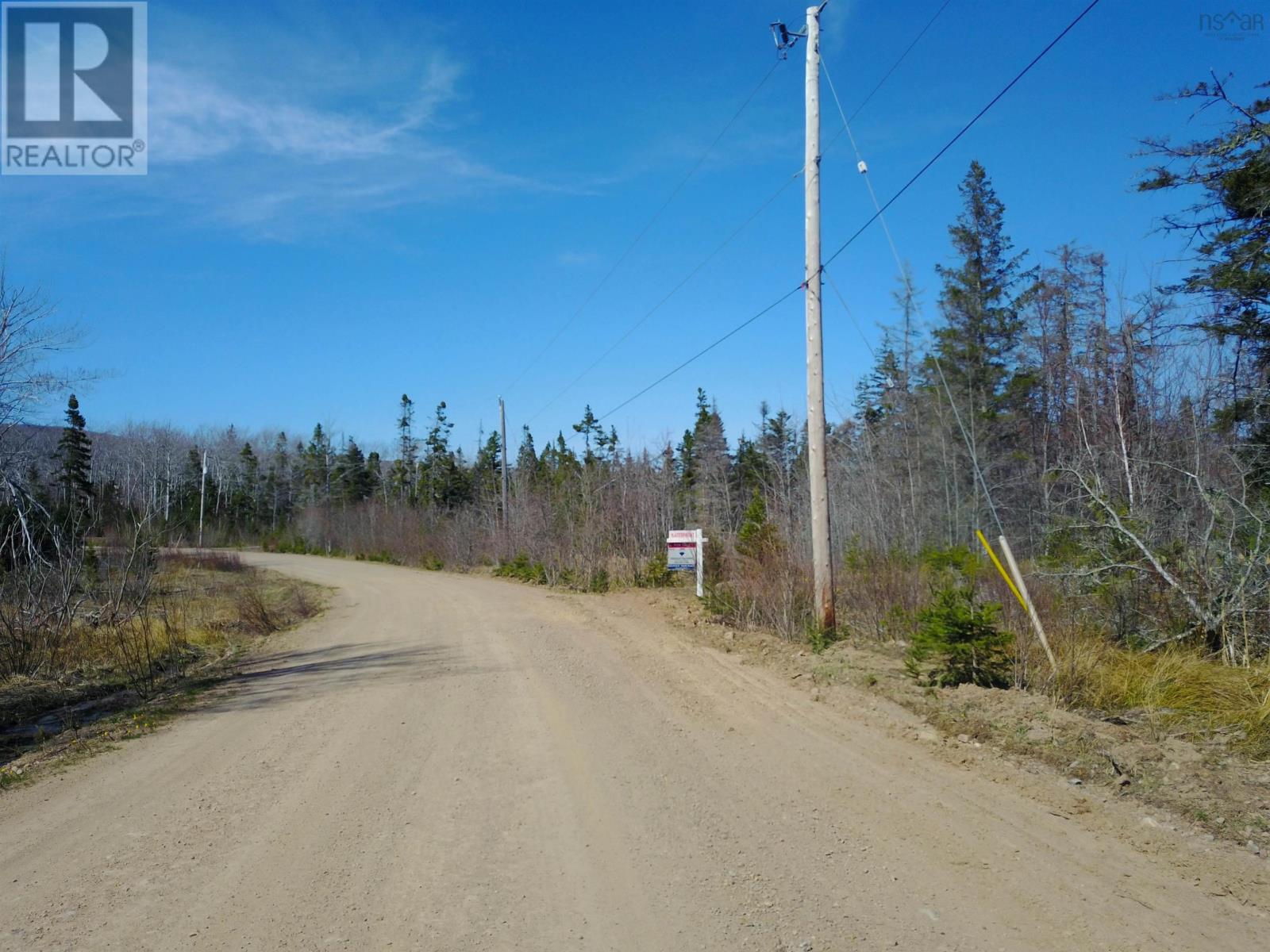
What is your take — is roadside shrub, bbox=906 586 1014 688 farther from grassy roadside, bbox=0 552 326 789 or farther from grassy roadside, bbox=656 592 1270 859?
grassy roadside, bbox=0 552 326 789

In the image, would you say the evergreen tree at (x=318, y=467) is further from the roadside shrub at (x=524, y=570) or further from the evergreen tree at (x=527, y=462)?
the roadside shrub at (x=524, y=570)

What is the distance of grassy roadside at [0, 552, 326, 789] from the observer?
7883mm

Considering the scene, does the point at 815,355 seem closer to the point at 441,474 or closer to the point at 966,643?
the point at 966,643

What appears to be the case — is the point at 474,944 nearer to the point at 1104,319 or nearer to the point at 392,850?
the point at 392,850

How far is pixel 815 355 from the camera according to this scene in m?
12.1

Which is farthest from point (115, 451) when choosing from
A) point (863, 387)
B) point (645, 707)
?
point (645, 707)

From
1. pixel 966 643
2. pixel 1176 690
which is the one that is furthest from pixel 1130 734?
pixel 966 643

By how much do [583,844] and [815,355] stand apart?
8.68 m

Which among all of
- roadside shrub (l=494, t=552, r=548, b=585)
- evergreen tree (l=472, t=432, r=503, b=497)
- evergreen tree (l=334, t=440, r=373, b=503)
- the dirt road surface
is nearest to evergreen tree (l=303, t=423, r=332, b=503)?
evergreen tree (l=334, t=440, r=373, b=503)

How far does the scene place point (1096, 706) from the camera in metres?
7.49

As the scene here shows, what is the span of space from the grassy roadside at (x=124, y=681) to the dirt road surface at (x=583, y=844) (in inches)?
25.6

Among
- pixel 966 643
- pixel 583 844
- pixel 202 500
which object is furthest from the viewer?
pixel 202 500

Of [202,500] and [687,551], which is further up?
[202,500]

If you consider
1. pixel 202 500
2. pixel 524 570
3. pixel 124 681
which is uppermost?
pixel 202 500
